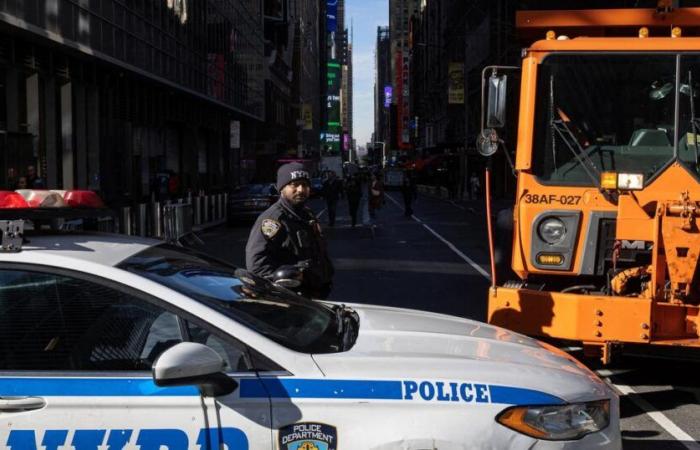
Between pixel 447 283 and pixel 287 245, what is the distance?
26.0ft

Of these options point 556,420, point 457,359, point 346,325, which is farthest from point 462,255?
point 556,420

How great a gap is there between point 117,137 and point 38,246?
25201mm

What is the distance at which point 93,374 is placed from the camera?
3.06m

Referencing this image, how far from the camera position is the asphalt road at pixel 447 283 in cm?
577

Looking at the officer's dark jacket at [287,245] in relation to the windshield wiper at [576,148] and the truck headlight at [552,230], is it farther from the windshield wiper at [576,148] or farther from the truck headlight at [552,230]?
the windshield wiper at [576,148]

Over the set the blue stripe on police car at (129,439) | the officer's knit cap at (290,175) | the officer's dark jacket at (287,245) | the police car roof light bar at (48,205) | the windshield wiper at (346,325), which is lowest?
the blue stripe on police car at (129,439)

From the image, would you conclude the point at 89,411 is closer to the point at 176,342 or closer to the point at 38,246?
the point at 176,342

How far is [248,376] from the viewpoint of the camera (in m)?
3.06

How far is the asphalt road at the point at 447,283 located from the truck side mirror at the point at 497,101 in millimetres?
2161

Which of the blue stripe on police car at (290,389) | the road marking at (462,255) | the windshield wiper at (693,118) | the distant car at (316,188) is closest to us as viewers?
the blue stripe on police car at (290,389)

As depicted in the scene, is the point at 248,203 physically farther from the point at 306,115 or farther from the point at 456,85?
the point at 306,115

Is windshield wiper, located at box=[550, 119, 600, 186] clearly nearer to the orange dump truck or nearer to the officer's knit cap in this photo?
the orange dump truck

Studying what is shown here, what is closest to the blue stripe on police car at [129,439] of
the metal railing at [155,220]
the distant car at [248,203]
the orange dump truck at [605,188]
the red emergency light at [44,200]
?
the red emergency light at [44,200]

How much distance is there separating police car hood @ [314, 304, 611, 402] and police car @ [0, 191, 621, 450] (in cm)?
1
